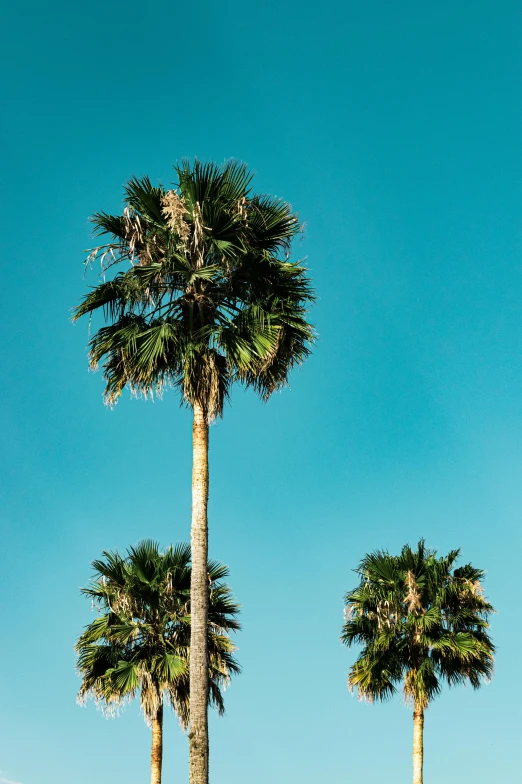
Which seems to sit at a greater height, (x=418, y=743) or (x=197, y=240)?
(x=197, y=240)

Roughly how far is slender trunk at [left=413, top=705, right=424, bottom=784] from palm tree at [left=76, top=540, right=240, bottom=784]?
6.25 meters

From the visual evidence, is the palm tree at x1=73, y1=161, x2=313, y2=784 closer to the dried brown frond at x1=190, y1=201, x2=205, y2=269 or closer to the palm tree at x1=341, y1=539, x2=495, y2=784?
the dried brown frond at x1=190, y1=201, x2=205, y2=269

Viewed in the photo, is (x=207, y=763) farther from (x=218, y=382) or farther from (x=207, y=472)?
(x=218, y=382)

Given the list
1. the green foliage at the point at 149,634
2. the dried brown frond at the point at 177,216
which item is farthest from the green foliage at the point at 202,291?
the green foliage at the point at 149,634

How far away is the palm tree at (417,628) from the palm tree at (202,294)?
38.6 ft

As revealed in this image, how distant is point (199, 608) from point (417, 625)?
1279 centimetres

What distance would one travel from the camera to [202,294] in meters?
17.3

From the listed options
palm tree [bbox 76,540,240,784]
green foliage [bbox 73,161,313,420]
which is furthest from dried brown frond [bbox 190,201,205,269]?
palm tree [bbox 76,540,240,784]

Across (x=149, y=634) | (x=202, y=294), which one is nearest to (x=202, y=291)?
(x=202, y=294)

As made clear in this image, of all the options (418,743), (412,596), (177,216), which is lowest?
(418,743)

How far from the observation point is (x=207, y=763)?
14.3m

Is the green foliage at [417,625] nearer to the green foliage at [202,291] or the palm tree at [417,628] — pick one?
the palm tree at [417,628]

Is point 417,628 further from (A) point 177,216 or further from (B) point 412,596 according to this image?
(A) point 177,216

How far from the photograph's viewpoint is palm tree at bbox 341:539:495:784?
2647cm
